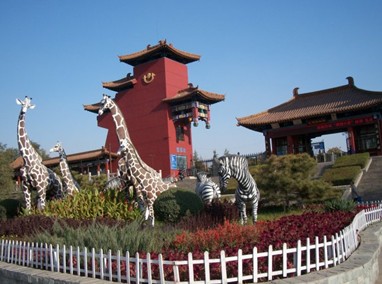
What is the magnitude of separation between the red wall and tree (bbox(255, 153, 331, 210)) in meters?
15.3

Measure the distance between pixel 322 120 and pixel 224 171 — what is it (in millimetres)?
21061

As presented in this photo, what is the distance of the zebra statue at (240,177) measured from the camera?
28.0 feet

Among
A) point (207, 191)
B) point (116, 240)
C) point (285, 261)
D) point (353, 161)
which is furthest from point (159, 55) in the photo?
point (285, 261)

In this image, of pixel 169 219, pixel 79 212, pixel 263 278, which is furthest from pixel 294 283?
pixel 79 212

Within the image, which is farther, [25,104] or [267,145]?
[267,145]

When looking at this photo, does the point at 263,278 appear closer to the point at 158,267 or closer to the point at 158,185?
the point at 158,267

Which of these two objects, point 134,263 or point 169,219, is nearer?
point 134,263

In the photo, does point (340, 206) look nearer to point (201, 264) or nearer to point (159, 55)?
point (201, 264)

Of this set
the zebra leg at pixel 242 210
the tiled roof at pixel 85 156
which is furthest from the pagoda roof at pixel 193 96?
the zebra leg at pixel 242 210

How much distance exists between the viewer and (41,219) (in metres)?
9.43

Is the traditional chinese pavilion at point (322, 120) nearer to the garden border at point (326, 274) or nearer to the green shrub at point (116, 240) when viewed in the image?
the garden border at point (326, 274)

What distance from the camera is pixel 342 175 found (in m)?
19.1

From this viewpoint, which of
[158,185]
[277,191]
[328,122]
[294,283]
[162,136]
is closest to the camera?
[294,283]

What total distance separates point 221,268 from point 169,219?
548 centimetres
